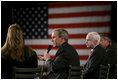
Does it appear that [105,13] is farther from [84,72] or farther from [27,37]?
[84,72]

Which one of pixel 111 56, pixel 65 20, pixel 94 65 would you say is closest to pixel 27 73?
pixel 94 65

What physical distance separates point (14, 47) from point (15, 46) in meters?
0.02

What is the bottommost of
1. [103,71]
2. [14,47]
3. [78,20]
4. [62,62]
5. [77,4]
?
[103,71]

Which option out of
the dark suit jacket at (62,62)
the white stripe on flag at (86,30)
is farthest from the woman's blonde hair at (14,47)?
the white stripe on flag at (86,30)

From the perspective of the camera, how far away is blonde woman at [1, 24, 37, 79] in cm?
182

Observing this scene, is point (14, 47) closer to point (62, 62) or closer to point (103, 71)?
point (62, 62)

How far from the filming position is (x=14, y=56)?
1818mm

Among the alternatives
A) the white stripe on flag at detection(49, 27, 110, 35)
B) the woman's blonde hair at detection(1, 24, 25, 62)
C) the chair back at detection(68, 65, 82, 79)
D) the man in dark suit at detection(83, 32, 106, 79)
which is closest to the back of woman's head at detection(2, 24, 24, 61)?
the woman's blonde hair at detection(1, 24, 25, 62)

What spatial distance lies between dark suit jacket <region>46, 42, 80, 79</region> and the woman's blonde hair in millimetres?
345

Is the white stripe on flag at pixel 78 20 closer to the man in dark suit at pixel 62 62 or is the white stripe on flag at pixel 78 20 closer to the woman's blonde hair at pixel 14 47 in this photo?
the man in dark suit at pixel 62 62

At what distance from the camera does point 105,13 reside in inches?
167

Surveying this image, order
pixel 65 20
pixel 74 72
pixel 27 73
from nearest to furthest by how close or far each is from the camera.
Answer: pixel 27 73 → pixel 74 72 → pixel 65 20

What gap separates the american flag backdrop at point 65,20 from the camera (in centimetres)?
431

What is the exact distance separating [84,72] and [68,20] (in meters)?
2.37
